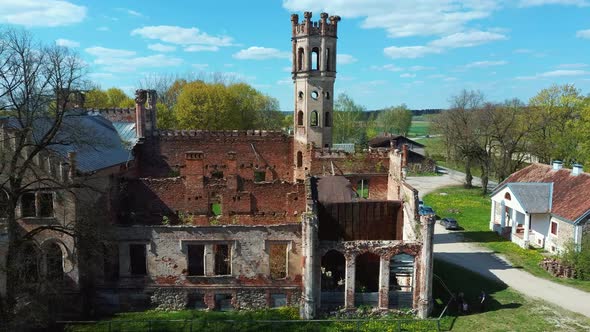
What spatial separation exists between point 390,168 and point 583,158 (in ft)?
73.7

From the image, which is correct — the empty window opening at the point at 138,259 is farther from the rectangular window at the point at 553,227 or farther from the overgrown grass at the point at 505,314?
the rectangular window at the point at 553,227

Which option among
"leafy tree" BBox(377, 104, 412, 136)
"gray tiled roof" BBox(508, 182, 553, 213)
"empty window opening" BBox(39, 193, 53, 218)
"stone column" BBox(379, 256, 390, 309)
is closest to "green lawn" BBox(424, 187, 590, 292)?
"gray tiled roof" BBox(508, 182, 553, 213)

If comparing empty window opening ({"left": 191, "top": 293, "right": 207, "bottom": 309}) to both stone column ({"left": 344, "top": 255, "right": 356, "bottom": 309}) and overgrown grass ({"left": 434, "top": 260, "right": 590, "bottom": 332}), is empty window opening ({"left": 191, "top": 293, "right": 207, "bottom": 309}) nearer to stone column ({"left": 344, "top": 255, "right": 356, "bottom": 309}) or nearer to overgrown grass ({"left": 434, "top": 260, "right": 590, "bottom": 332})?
stone column ({"left": 344, "top": 255, "right": 356, "bottom": 309})

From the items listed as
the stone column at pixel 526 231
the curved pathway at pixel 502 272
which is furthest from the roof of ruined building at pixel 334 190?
the stone column at pixel 526 231

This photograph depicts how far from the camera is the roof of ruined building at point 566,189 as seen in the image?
26734 millimetres

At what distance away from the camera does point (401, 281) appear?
2217 centimetres

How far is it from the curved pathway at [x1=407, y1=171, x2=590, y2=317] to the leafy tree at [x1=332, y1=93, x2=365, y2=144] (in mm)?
43337

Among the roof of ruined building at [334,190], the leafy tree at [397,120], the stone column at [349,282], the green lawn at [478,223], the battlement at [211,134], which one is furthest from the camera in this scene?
the leafy tree at [397,120]

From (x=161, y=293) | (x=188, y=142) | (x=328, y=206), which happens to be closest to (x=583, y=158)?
(x=328, y=206)

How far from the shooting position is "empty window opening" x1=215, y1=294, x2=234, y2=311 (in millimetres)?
19922

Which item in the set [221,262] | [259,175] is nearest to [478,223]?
[259,175]

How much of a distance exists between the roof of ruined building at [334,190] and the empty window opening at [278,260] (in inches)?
123

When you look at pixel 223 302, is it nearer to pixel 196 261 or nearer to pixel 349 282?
pixel 196 261

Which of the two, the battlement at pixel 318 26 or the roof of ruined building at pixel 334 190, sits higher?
the battlement at pixel 318 26
